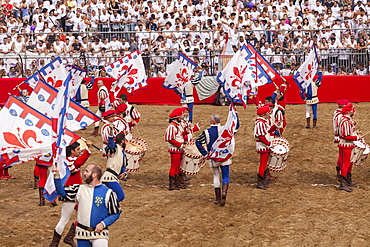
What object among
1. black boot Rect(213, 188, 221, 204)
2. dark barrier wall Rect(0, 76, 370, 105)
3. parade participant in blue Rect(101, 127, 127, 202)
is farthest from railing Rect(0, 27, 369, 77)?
parade participant in blue Rect(101, 127, 127, 202)

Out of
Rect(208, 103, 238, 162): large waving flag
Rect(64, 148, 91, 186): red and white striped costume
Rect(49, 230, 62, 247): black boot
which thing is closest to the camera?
Rect(49, 230, 62, 247): black boot

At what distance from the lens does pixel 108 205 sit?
7750 millimetres

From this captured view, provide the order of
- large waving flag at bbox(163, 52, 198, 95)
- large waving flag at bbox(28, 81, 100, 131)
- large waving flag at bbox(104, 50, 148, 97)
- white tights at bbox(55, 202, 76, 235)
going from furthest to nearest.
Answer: large waving flag at bbox(163, 52, 198, 95) → large waving flag at bbox(104, 50, 148, 97) → large waving flag at bbox(28, 81, 100, 131) → white tights at bbox(55, 202, 76, 235)

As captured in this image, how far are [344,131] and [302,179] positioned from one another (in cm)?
201

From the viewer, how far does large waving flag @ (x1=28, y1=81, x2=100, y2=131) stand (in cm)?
1049

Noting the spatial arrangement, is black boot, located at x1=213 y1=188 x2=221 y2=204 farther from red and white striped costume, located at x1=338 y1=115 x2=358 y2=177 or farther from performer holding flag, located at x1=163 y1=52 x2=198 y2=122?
performer holding flag, located at x1=163 y1=52 x2=198 y2=122

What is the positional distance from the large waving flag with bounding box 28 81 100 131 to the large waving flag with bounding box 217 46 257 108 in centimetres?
393

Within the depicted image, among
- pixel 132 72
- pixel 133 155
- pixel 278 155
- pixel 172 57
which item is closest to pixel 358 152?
pixel 278 155

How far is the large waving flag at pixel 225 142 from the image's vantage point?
471 inches

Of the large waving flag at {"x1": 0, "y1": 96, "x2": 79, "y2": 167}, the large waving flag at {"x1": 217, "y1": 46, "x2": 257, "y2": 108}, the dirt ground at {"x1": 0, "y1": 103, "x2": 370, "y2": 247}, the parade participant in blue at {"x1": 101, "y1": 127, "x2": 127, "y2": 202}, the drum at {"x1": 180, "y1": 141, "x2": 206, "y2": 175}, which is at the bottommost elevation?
the dirt ground at {"x1": 0, "y1": 103, "x2": 370, "y2": 247}

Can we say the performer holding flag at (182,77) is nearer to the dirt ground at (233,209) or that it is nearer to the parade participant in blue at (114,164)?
the dirt ground at (233,209)

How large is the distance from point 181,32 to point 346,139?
12.8 m

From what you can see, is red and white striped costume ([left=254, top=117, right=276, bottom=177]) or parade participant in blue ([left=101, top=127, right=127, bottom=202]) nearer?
parade participant in blue ([left=101, top=127, right=127, bottom=202])

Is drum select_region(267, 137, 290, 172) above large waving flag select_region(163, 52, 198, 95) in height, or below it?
below
